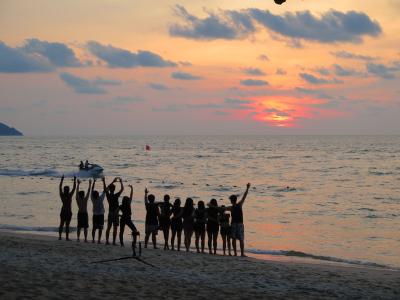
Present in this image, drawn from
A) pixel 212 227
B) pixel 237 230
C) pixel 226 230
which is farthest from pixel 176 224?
pixel 237 230

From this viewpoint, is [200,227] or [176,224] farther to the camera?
[176,224]

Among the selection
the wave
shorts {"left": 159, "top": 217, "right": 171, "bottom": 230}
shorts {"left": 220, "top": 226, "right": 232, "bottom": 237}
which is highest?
shorts {"left": 159, "top": 217, "right": 171, "bottom": 230}

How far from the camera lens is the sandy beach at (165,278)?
9305mm

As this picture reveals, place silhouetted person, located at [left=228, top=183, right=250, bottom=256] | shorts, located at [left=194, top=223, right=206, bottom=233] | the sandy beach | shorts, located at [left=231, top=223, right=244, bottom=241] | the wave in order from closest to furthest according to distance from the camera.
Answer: the sandy beach < silhouetted person, located at [left=228, top=183, right=250, bottom=256] < shorts, located at [left=231, top=223, right=244, bottom=241] < shorts, located at [left=194, top=223, right=206, bottom=233] < the wave

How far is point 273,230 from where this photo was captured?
906 inches

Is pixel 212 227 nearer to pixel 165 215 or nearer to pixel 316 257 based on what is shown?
pixel 165 215

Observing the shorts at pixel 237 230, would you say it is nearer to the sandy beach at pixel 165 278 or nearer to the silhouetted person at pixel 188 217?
the sandy beach at pixel 165 278

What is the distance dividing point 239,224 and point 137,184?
121 ft

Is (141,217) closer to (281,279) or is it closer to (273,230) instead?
(273,230)

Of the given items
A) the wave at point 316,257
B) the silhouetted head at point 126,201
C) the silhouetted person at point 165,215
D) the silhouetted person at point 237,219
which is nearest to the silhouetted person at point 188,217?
the silhouetted person at point 165,215

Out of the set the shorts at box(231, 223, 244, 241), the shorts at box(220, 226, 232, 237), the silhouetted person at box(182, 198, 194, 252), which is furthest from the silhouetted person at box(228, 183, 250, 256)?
the silhouetted person at box(182, 198, 194, 252)

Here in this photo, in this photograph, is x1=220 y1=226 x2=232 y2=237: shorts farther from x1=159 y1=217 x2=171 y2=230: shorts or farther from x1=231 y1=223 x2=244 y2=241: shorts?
x1=159 y1=217 x2=171 y2=230: shorts

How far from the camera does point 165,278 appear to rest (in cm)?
1075

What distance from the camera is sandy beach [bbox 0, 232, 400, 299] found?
30.5 ft
